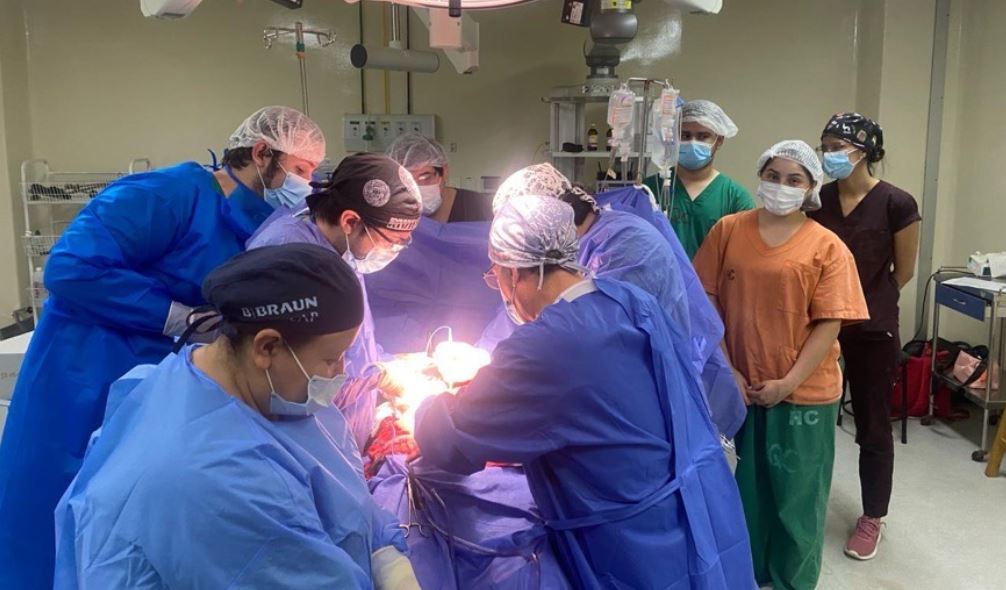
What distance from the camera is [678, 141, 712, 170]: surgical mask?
2572 millimetres

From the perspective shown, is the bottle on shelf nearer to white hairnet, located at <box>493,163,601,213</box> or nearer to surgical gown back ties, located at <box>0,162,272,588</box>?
white hairnet, located at <box>493,163,601,213</box>

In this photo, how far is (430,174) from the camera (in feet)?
8.61

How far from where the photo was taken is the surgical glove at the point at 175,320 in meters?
1.74

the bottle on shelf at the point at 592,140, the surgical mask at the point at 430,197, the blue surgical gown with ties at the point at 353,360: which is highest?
the bottle on shelf at the point at 592,140

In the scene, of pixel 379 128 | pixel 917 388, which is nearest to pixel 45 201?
pixel 379 128

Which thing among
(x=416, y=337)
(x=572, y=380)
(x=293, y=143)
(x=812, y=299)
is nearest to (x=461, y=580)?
(x=572, y=380)

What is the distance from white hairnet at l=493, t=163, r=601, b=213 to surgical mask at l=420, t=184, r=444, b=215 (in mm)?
580

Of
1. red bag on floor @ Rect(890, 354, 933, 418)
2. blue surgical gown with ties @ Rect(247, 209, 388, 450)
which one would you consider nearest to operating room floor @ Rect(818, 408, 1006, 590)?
red bag on floor @ Rect(890, 354, 933, 418)

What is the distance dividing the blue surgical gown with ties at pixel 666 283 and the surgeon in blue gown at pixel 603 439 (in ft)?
1.37

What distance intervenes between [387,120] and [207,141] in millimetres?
1093

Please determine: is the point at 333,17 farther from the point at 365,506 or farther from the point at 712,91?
the point at 365,506

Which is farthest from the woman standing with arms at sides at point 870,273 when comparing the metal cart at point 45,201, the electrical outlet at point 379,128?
the metal cart at point 45,201

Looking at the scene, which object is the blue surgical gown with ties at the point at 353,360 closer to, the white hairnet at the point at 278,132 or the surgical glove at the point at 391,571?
the white hairnet at the point at 278,132

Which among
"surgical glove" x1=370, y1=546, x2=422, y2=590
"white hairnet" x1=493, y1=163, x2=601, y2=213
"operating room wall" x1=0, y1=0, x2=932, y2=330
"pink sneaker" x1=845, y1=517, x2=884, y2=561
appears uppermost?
"operating room wall" x1=0, y1=0, x2=932, y2=330
